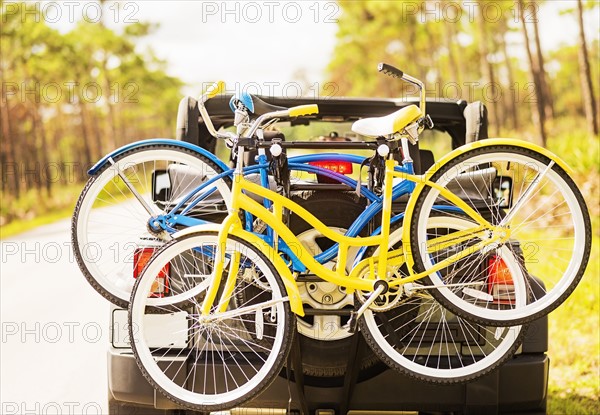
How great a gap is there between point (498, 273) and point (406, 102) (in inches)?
75.4

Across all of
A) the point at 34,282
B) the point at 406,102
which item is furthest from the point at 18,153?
the point at 406,102

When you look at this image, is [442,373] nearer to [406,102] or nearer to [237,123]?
[237,123]

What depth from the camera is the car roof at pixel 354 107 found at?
16.9 feet

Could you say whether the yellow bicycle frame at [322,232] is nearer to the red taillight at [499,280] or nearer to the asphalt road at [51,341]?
the red taillight at [499,280]

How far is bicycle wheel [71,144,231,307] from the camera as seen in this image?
348 cm

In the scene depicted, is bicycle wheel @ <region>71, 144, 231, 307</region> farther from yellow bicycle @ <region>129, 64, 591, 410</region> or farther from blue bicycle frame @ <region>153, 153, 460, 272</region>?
yellow bicycle @ <region>129, 64, 591, 410</region>

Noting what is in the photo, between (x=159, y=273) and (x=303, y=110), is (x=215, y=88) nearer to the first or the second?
(x=303, y=110)

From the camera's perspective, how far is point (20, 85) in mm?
33844

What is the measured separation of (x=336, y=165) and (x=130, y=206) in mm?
997

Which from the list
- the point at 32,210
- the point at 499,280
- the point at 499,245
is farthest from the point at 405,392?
the point at 32,210

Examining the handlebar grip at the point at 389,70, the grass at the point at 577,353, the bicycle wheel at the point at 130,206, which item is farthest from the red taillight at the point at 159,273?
the grass at the point at 577,353

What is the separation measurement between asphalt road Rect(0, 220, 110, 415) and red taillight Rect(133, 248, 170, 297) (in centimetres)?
209

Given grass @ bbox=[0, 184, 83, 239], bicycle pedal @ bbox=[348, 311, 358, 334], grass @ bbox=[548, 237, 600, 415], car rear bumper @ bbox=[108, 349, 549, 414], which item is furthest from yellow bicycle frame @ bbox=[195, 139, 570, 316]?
grass @ bbox=[0, 184, 83, 239]

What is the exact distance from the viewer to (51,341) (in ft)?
25.0
